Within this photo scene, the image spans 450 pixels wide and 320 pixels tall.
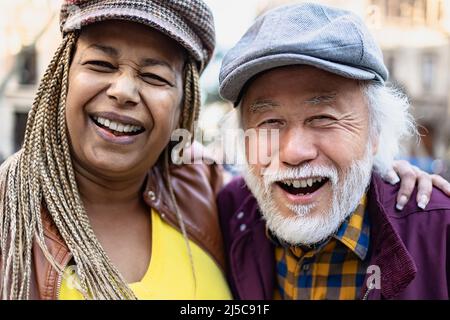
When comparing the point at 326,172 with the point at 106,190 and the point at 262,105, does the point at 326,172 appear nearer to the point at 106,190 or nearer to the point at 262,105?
the point at 262,105

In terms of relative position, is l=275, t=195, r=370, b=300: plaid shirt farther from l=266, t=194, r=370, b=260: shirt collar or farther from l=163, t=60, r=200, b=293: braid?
l=163, t=60, r=200, b=293: braid

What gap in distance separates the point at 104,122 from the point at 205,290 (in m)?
0.86

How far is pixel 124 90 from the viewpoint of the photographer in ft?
6.28

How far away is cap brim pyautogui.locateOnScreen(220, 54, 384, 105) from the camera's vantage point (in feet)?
6.15

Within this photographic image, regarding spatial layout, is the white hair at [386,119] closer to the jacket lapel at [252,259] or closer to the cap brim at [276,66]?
the cap brim at [276,66]

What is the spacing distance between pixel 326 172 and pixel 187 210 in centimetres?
74

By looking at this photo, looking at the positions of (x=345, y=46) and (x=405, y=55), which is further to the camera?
(x=405, y=55)

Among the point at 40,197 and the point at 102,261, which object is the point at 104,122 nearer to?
the point at 40,197

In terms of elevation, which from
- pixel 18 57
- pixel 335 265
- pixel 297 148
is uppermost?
pixel 18 57

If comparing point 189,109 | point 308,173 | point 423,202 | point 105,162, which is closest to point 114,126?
point 105,162

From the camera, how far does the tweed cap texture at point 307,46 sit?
1899mm

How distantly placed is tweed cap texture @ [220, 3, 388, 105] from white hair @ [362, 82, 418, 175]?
0.28ft
